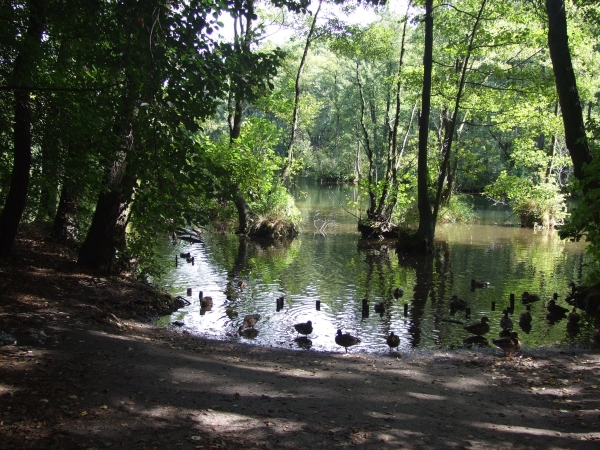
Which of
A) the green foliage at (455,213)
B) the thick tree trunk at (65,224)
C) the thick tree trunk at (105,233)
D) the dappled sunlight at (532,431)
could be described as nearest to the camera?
the dappled sunlight at (532,431)

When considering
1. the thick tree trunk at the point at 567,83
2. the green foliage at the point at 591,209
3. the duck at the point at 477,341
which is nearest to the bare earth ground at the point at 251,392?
the duck at the point at 477,341

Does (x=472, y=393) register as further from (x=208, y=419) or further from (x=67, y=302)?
(x=67, y=302)

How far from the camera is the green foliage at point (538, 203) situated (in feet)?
82.9

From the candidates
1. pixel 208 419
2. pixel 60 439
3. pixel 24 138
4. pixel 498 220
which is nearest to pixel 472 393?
pixel 208 419

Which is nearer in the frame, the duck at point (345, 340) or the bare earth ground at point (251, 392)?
the bare earth ground at point (251, 392)

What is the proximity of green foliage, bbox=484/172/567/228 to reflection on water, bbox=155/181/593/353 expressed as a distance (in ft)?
9.76

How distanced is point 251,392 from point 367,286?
841 centimetres

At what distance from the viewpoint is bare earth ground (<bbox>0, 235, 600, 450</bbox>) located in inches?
166

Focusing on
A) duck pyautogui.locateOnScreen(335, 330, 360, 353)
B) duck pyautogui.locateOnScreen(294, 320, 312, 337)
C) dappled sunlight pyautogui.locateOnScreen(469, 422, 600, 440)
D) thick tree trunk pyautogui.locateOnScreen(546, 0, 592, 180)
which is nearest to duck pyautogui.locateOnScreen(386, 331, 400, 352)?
duck pyautogui.locateOnScreen(335, 330, 360, 353)

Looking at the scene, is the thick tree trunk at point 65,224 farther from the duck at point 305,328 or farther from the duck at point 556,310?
the duck at point 556,310

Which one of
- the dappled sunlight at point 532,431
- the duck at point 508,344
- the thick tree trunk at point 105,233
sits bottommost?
the dappled sunlight at point 532,431

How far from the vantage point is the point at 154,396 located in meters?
4.89

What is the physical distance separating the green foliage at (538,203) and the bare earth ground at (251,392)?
61.9 feet

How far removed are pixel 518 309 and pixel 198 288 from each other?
292 inches
